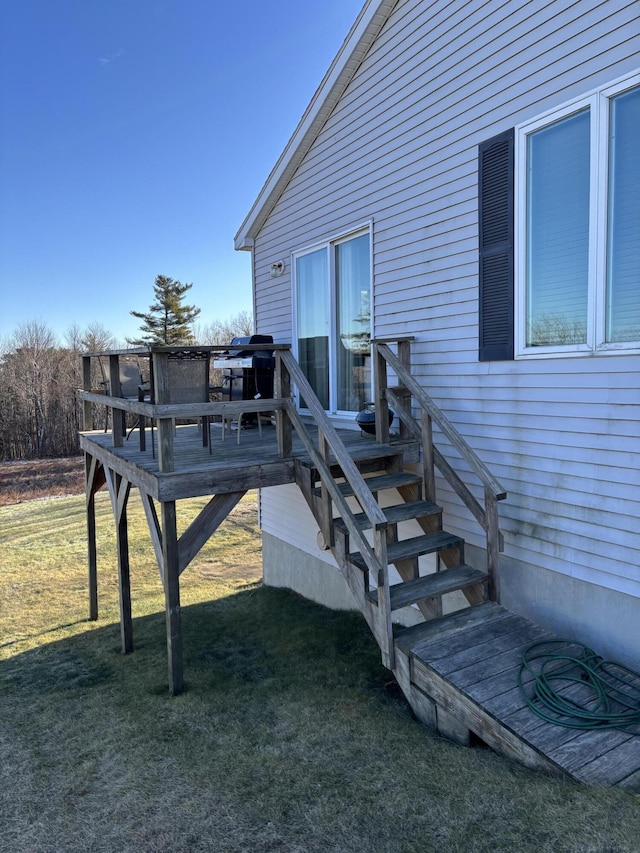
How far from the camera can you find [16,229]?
33000mm

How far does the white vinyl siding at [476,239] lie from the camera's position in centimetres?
312

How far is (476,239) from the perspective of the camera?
3.96 metres

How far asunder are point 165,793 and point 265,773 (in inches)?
21.6

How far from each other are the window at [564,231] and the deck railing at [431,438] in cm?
59

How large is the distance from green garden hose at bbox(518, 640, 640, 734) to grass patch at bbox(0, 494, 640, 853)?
337mm

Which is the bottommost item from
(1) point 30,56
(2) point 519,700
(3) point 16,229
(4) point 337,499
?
(2) point 519,700

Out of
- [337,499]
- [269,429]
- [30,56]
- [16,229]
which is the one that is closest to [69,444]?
[30,56]

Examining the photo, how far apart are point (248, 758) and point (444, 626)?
138 cm

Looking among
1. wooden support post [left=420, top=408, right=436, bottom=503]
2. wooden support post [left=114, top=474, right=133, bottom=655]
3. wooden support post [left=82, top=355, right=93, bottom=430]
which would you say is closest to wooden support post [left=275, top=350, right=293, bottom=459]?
wooden support post [left=420, top=408, right=436, bottom=503]

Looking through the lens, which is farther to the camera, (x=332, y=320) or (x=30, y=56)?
(x=30, y=56)

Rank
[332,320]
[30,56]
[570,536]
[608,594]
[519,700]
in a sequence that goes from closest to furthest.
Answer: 1. [519,700]
2. [608,594]
3. [570,536]
4. [332,320]
5. [30,56]

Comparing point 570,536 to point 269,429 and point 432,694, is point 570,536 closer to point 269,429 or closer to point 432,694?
point 432,694

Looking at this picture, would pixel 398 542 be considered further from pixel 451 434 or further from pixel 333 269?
pixel 333 269

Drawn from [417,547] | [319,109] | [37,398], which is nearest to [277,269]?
[319,109]
